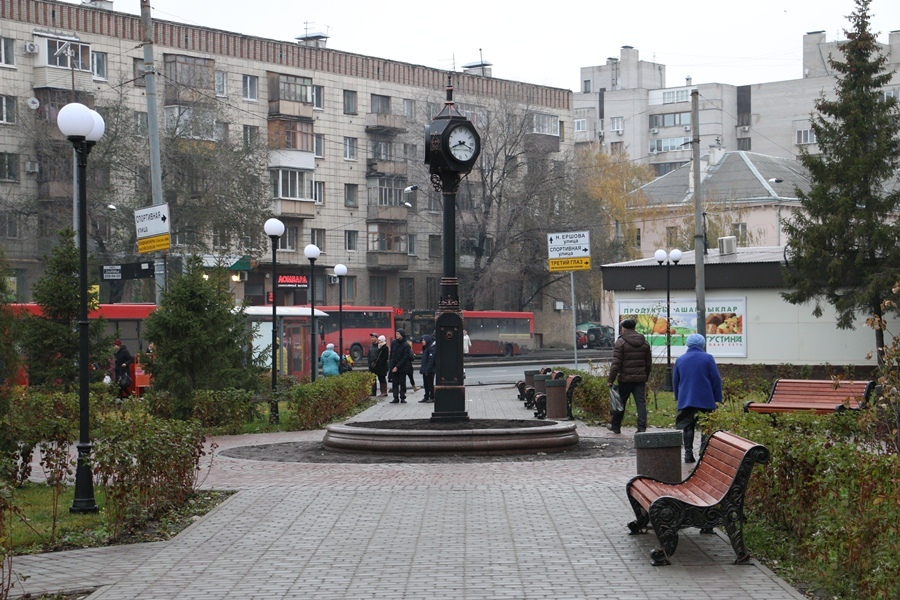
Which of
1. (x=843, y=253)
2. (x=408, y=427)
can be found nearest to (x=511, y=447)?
(x=408, y=427)

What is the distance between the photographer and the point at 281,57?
66.0m

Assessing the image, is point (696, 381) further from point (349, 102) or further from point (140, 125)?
point (349, 102)

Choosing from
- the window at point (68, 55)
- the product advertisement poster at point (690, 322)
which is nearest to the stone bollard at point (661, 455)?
the product advertisement poster at point (690, 322)

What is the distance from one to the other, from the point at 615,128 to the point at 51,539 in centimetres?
10624

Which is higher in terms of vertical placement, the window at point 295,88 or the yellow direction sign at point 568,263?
the window at point 295,88

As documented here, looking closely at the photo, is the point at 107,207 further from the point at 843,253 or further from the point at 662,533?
the point at 662,533

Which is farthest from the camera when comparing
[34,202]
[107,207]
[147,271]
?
[34,202]

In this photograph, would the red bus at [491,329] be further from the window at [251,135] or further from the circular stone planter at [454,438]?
the circular stone planter at [454,438]

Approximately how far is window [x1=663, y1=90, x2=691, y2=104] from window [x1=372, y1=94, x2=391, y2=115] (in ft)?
154

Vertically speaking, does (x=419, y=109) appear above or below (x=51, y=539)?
above

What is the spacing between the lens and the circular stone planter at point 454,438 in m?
15.6

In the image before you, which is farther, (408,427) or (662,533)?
(408,427)

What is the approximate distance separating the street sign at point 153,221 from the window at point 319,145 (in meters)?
47.0

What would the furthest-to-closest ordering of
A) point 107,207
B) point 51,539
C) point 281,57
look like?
point 281,57 < point 107,207 < point 51,539
